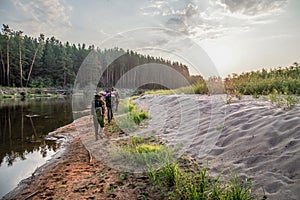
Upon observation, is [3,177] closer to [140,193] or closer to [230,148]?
[140,193]

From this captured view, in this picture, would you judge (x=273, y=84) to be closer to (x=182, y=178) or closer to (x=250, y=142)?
(x=250, y=142)

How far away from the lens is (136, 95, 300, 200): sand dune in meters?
3.13

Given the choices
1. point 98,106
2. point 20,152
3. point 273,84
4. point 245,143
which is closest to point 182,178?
point 245,143

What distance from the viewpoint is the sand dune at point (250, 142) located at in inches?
123

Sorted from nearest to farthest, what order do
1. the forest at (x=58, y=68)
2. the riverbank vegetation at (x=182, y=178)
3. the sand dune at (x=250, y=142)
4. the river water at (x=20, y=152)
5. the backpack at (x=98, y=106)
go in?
the riverbank vegetation at (x=182, y=178) < the sand dune at (x=250, y=142) < the river water at (x=20, y=152) < the backpack at (x=98, y=106) < the forest at (x=58, y=68)

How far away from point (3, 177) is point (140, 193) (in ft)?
13.5

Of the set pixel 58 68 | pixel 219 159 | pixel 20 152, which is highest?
pixel 58 68

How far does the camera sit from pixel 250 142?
420cm

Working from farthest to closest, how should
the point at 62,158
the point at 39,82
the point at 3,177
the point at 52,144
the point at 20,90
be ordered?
the point at 39,82
the point at 20,90
the point at 52,144
the point at 62,158
the point at 3,177

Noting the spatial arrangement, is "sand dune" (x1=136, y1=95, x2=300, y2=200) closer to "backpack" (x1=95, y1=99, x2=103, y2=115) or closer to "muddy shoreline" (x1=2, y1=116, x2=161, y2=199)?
"muddy shoreline" (x1=2, y1=116, x2=161, y2=199)

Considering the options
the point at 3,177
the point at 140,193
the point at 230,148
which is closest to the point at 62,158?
the point at 3,177

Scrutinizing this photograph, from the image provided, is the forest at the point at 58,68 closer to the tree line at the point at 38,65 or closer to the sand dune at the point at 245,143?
the tree line at the point at 38,65

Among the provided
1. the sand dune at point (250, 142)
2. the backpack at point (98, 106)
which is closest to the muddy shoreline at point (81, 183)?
the sand dune at point (250, 142)

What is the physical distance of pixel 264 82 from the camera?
931 centimetres
